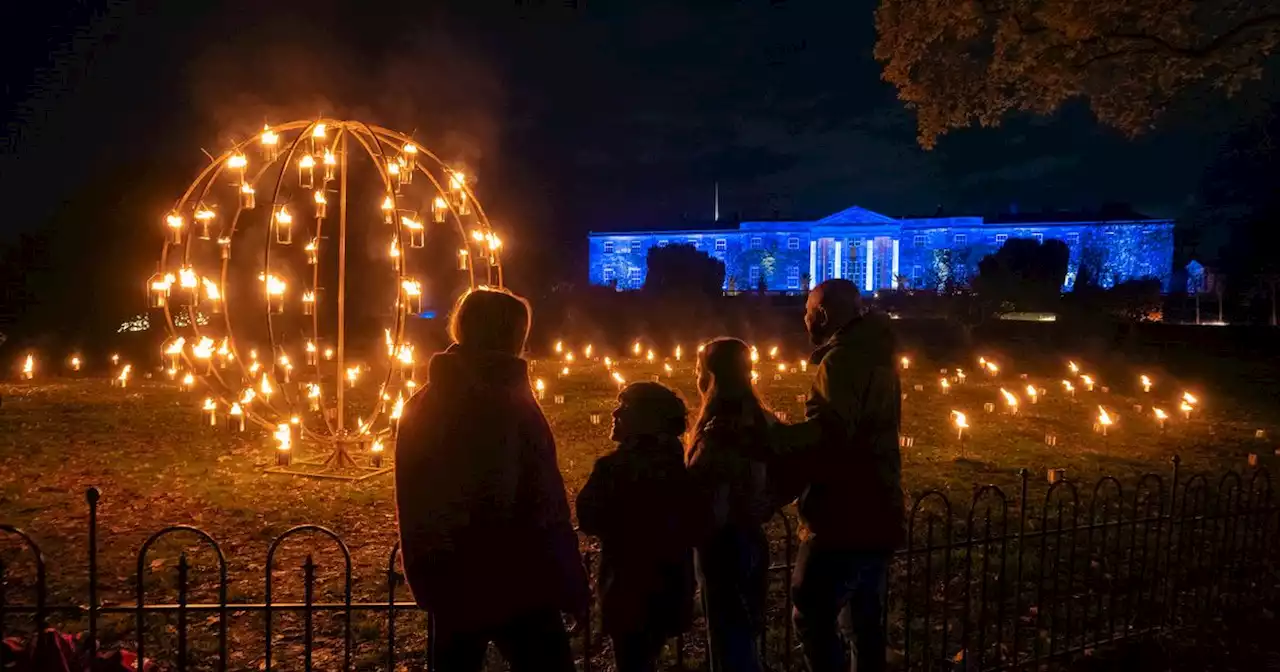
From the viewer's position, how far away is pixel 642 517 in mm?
3594

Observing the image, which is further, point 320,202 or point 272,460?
point 272,460

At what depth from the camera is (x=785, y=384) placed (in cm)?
2128

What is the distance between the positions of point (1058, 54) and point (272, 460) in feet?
41.3

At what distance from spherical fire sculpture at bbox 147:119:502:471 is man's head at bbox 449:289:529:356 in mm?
6070

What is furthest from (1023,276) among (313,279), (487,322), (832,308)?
(487,322)

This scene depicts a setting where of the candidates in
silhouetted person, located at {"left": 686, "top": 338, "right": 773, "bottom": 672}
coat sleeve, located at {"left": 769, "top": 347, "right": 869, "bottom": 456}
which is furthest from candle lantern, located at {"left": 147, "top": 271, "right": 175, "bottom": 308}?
coat sleeve, located at {"left": 769, "top": 347, "right": 869, "bottom": 456}

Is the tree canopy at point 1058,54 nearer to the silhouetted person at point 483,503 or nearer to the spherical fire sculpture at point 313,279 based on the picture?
the spherical fire sculpture at point 313,279

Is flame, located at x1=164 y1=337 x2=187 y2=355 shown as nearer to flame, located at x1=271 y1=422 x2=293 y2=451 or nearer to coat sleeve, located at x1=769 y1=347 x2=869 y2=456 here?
flame, located at x1=271 y1=422 x2=293 y2=451

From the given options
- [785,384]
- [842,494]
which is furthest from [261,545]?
[785,384]

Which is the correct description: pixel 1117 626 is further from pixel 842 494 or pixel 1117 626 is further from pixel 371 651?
pixel 371 651

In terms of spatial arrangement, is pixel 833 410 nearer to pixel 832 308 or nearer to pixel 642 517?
pixel 832 308

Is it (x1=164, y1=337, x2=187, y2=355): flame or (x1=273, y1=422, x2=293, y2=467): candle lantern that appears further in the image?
(x1=273, y1=422, x2=293, y2=467): candle lantern

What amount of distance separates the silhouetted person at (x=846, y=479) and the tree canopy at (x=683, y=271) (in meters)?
41.0

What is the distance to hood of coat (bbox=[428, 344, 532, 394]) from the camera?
3160mm
